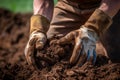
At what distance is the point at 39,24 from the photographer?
407 cm

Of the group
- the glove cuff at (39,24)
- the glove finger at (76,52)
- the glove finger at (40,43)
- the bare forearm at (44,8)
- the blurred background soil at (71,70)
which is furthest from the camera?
the bare forearm at (44,8)

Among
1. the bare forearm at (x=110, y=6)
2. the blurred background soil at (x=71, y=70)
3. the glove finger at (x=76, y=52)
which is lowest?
the blurred background soil at (x=71, y=70)

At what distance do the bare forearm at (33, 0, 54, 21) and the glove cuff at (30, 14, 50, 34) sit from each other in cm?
7

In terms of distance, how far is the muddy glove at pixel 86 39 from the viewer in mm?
3624

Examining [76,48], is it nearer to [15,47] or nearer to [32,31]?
[32,31]

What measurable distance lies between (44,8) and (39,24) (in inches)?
11.2

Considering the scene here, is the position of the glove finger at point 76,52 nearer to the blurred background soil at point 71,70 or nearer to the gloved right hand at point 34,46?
the blurred background soil at point 71,70

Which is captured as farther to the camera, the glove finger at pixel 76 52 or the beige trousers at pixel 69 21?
the beige trousers at pixel 69 21

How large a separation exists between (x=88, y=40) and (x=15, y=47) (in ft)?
14.8

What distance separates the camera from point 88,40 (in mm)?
3662

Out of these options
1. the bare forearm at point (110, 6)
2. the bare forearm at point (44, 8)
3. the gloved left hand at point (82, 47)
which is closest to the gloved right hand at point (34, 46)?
the gloved left hand at point (82, 47)

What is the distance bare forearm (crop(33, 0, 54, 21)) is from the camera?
13.8ft

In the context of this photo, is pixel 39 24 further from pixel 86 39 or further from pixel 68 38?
pixel 86 39

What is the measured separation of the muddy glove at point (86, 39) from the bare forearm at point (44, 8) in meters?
0.55
